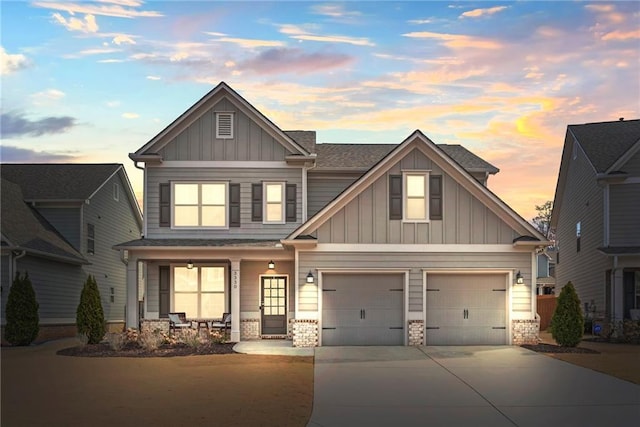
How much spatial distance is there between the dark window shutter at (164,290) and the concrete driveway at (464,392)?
798 centimetres

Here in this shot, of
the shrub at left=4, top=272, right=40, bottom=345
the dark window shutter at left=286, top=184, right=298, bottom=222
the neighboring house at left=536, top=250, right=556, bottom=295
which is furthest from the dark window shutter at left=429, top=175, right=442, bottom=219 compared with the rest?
the neighboring house at left=536, top=250, right=556, bottom=295

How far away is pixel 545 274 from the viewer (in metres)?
51.6

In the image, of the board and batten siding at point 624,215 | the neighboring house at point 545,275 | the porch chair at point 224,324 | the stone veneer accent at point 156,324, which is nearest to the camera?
the porch chair at point 224,324

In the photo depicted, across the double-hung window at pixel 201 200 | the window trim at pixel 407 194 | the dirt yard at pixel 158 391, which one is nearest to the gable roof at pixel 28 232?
the double-hung window at pixel 201 200

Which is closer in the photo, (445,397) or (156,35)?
(445,397)

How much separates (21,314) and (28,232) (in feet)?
13.0

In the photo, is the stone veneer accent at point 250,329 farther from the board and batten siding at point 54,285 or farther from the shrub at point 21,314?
the board and batten siding at point 54,285

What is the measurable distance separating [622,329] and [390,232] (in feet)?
32.1

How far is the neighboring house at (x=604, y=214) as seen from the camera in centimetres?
2639

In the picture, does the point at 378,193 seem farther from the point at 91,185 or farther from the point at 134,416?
the point at 91,185

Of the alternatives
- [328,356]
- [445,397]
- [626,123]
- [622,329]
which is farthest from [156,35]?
[626,123]

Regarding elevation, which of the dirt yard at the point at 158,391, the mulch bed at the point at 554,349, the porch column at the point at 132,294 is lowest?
the mulch bed at the point at 554,349

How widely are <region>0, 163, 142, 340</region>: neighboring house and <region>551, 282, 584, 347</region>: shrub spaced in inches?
680

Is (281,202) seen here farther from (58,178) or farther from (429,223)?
(58,178)
